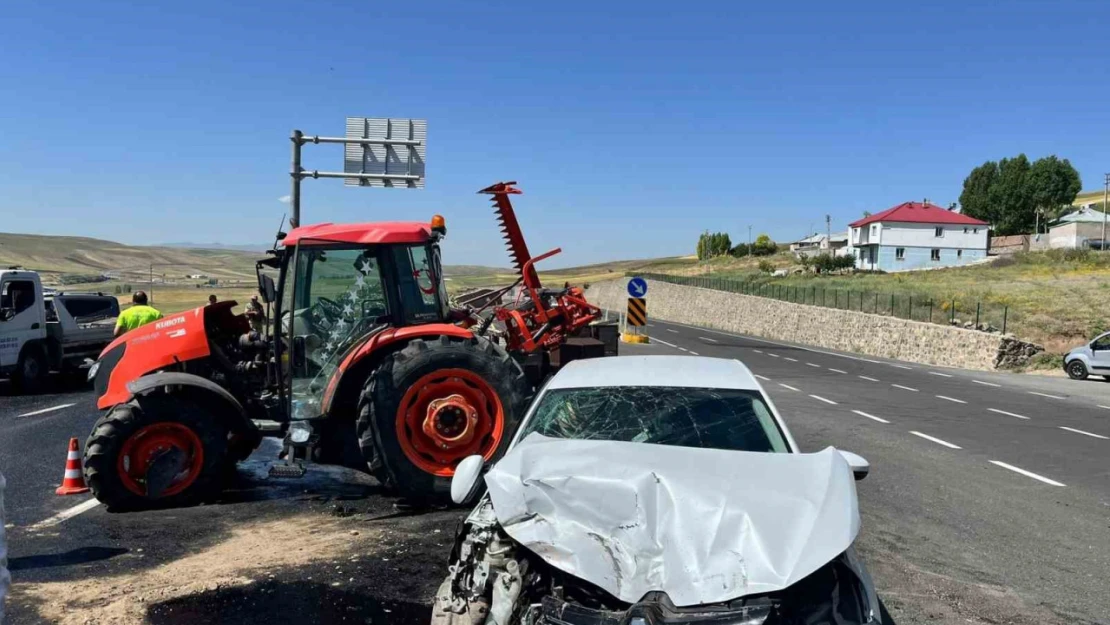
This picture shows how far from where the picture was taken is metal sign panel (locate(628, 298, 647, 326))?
28.6m

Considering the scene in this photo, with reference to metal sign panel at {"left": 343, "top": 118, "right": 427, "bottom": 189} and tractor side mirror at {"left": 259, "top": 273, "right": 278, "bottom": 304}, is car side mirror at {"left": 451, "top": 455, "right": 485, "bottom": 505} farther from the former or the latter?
metal sign panel at {"left": 343, "top": 118, "right": 427, "bottom": 189}

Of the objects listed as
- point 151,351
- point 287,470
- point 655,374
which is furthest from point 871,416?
point 151,351

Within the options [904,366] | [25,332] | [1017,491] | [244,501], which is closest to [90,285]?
[25,332]

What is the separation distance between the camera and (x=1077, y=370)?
24422 millimetres

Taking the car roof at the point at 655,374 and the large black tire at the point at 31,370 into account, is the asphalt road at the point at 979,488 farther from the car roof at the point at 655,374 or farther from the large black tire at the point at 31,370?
the large black tire at the point at 31,370

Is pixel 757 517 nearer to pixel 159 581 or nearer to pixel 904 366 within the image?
pixel 159 581

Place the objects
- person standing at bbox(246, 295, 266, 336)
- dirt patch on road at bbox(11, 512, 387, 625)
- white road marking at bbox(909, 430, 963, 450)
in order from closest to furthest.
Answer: dirt patch on road at bbox(11, 512, 387, 625) → person standing at bbox(246, 295, 266, 336) → white road marking at bbox(909, 430, 963, 450)

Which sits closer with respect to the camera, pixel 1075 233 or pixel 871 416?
pixel 871 416

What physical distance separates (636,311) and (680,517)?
2529cm

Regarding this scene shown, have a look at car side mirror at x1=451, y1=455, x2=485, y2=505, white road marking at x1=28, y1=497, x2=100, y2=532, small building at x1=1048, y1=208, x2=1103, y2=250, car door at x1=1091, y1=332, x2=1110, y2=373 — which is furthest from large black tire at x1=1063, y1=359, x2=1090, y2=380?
small building at x1=1048, y1=208, x2=1103, y2=250

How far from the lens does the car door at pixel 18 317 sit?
50.4 ft

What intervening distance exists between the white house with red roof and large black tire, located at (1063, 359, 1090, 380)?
53184 millimetres

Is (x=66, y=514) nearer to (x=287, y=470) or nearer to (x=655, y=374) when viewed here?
(x=287, y=470)

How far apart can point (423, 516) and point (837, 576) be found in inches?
173
